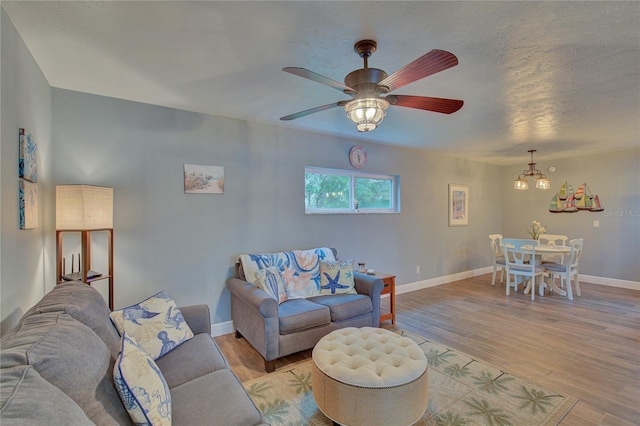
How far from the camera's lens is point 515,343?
10.1ft

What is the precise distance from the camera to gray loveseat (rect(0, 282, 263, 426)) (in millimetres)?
755

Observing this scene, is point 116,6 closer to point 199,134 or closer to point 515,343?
point 199,134

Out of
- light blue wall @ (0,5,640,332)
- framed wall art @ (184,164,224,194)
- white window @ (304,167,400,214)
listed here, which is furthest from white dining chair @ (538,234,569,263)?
framed wall art @ (184,164,224,194)

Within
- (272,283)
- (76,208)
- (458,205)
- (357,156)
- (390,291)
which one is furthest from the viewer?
(458,205)

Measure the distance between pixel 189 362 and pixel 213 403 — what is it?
48 centimetres

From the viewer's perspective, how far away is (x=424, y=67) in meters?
1.48

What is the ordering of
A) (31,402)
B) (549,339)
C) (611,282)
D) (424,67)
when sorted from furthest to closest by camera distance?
1. (611,282)
2. (549,339)
3. (424,67)
4. (31,402)

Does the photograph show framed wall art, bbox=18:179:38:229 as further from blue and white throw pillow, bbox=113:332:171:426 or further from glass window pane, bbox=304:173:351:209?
glass window pane, bbox=304:173:351:209

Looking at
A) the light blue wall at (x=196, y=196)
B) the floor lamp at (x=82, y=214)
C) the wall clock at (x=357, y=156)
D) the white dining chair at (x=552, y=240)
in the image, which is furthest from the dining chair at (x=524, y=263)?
the floor lamp at (x=82, y=214)

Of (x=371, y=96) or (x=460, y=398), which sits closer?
(x=371, y=96)

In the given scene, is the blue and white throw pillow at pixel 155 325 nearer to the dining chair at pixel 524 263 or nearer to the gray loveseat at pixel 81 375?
the gray loveseat at pixel 81 375

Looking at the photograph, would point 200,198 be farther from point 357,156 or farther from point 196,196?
point 357,156

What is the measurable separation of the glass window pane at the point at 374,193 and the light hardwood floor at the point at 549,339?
5.12ft

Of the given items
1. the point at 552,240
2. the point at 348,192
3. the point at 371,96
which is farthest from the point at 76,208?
the point at 552,240
